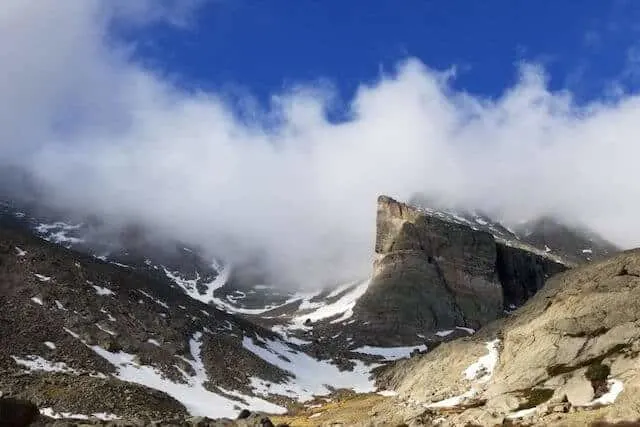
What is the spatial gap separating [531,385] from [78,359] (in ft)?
205

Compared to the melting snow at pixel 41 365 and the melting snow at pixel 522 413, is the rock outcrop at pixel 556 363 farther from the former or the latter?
the melting snow at pixel 41 365

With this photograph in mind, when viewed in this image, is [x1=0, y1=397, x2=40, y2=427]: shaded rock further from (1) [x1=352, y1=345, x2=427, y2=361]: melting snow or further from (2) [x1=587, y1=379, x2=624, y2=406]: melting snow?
(1) [x1=352, y1=345, x2=427, y2=361]: melting snow

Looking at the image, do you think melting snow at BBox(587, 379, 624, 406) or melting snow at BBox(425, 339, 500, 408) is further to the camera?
melting snow at BBox(425, 339, 500, 408)

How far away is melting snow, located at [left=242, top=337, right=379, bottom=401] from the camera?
117688mm

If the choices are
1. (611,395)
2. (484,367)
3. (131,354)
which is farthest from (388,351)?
(611,395)

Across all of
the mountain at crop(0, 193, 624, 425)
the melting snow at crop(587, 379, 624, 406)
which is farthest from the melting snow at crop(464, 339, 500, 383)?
the melting snow at crop(587, 379, 624, 406)

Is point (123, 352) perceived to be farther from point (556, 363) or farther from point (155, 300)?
point (556, 363)

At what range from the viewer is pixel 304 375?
133 metres

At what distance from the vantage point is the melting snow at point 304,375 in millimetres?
117688

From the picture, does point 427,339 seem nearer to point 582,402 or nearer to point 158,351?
point 158,351

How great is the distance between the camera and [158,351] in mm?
108438

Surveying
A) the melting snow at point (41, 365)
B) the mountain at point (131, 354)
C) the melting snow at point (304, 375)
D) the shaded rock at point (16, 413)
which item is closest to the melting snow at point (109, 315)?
the mountain at point (131, 354)

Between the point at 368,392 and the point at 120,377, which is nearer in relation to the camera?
the point at 120,377

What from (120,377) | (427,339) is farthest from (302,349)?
(120,377)
